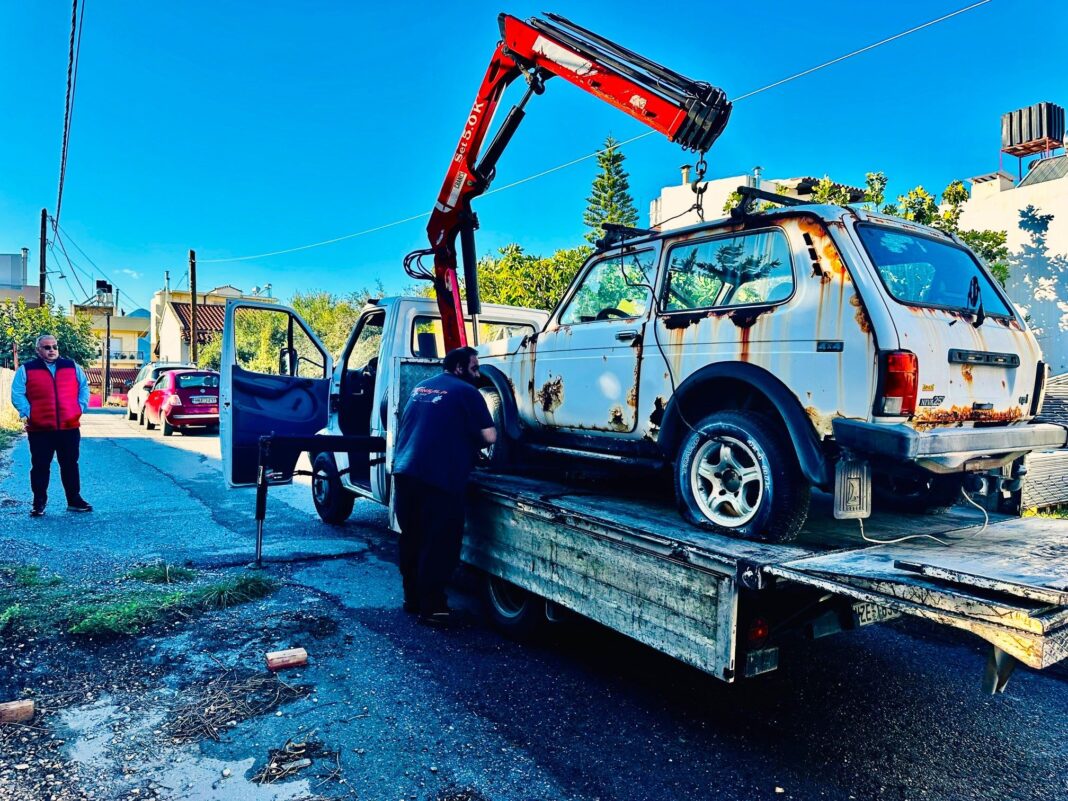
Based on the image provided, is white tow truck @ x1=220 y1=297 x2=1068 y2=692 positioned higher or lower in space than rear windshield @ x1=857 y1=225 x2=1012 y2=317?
lower

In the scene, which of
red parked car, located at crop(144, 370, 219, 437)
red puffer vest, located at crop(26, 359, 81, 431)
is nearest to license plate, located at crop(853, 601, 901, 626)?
red puffer vest, located at crop(26, 359, 81, 431)

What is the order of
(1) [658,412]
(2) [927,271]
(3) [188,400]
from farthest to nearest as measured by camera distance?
(3) [188,400]
(1) [658,412]
(2) [927,271]

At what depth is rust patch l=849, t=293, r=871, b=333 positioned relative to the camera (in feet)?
11.3

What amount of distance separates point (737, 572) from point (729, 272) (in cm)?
190

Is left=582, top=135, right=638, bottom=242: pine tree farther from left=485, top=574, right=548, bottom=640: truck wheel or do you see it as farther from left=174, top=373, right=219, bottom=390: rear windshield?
left=485, top=574, right=548, bottom=640: truck wheel

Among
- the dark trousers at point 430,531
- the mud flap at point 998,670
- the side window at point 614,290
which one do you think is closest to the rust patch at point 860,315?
the side window at point 614,290

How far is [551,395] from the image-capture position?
5.16 metres

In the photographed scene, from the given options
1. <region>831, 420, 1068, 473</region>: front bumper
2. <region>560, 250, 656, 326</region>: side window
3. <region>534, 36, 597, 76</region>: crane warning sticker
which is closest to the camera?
<region>831, 420, 1068, 473</region>: front bumper

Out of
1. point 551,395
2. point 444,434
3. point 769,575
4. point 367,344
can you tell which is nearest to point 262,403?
point 367,344

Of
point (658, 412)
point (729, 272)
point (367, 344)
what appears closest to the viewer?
point (729, 272)

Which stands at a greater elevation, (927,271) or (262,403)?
(927,271)

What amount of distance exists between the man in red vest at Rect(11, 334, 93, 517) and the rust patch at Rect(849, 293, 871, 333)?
7540 millimetres

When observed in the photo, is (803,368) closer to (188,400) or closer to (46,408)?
(46,408)

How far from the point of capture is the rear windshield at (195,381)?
55.4ft
